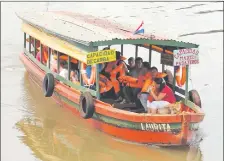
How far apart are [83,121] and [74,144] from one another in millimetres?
916

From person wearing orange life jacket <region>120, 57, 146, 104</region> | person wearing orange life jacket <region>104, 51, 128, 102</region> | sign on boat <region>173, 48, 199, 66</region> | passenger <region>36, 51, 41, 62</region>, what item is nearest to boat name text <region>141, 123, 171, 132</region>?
person wearing orange life jacket <region>120, 57, 146, 104</region>

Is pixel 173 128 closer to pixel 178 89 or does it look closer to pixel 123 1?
pixel 178 89

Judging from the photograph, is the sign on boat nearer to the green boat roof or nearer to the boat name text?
the green boat roof

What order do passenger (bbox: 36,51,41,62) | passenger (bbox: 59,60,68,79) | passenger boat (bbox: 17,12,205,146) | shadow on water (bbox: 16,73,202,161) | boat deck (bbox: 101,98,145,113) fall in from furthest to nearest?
passenger (bbox: 36,51,41,62) → passenger (bbox: 59,60,68,79) → boat deck (bbox: 101,98,145,113) → shadow on water (bbox: 16,73,202,161) → passenger boat (bbox: 17,12,205,146)

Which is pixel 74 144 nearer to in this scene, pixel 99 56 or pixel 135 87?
pixel 135 87

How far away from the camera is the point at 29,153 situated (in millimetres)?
10055

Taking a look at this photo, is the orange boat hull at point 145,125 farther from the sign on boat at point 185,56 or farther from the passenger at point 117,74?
the sign on boat at point 185,56

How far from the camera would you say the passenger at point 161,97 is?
982cm

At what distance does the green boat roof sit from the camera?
33.0 ft

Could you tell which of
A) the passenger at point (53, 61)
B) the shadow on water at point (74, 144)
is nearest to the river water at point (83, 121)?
the shadow on water at point (74, 144)

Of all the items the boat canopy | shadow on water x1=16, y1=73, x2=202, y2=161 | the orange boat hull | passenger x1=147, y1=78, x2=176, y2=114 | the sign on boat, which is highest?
the boat canopy

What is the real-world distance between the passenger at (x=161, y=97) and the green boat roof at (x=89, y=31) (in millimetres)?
720

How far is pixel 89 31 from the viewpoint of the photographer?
11039mm

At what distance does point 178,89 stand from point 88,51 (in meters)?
1.94
